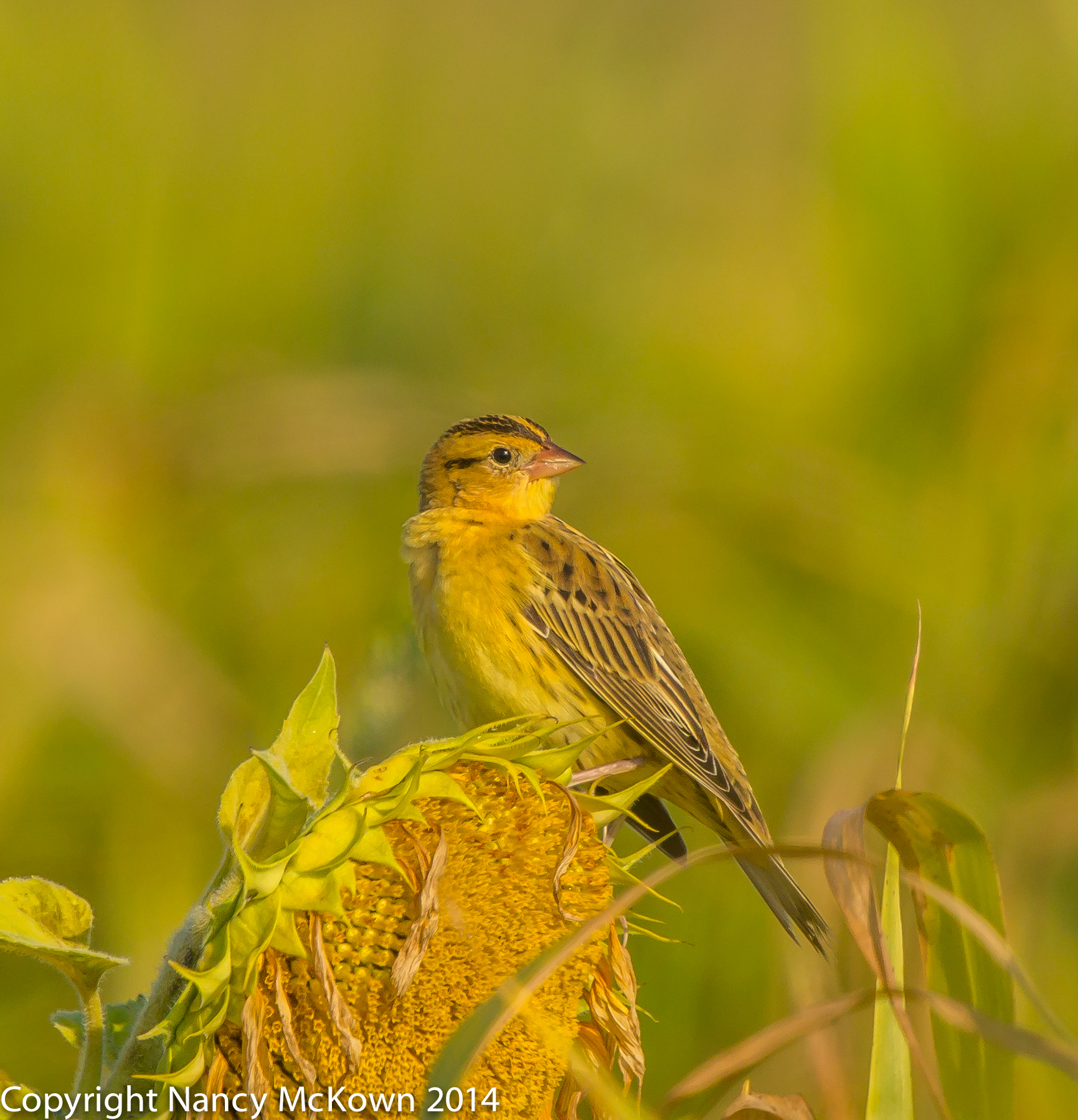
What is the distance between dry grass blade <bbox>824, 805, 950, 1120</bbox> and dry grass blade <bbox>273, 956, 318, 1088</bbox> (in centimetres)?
88

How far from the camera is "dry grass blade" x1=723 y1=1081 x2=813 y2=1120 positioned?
2.05 metres

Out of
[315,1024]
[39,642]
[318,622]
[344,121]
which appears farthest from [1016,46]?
[315,1024]

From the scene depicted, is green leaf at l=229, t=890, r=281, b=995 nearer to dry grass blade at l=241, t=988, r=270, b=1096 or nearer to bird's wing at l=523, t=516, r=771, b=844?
dry grass blade at l=241, t=988, r=270, b=1096

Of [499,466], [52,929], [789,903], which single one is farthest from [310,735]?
[499,466]

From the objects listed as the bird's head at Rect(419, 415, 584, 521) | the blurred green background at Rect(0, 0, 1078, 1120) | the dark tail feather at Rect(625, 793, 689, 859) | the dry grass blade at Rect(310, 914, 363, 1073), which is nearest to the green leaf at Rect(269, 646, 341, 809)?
the dry grass blade at Rect(310, 914, 363, 1073)

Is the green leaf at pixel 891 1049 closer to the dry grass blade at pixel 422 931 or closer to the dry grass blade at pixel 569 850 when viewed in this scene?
the dry grass blade at pixel 569 850

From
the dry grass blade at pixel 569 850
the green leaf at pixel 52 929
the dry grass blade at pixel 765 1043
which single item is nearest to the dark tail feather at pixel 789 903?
the dry grass blade at pixel 569 850

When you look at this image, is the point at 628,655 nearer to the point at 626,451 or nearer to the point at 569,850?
the point at 626,451

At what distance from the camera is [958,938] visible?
2.01 meters

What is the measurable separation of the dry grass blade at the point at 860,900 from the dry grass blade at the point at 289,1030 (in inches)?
34.7

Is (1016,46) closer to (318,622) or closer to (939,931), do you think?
(318,622)

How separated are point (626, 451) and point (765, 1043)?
4184 mm

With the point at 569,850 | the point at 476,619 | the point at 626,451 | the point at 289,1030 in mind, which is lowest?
the point at 289,1030

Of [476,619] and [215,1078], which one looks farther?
[476,619]
